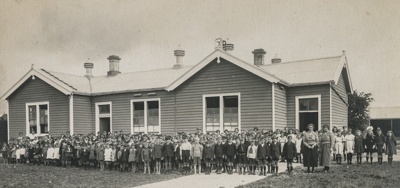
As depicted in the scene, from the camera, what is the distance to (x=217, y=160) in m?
14.4

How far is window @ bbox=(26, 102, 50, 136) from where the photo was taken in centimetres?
2331

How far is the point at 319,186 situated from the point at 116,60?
19.4 m

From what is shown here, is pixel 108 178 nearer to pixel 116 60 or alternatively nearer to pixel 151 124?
pixel 151 124

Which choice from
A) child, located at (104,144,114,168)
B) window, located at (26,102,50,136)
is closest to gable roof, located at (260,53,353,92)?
child, located at (104,144,114,168)

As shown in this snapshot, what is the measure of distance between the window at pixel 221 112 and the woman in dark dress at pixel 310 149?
17.5ft

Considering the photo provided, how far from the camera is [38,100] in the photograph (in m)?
23.5

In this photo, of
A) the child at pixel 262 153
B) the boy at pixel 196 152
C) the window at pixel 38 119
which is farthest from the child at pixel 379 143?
the window at pixel 38 119

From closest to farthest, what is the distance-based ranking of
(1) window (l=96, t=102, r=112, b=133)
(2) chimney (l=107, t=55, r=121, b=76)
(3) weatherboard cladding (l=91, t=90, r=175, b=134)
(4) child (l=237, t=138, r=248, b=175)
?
1. (4) child (l=237, t=138, r=248, b=175)
2. (3) weatherboard cladding (l=91, t=90, r=175, b=134)
3. (1) window (l=96, t=102, r=112, b=133)
4. (2) chimney (l=107, t=55, r=121, b=76)

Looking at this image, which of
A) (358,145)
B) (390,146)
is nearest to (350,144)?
(358,145)

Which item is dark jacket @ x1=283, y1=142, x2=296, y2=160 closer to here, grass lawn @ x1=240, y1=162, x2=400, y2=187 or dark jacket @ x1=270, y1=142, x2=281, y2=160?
dark jacket @ x1=270, y1=142, x2=281, y2=160

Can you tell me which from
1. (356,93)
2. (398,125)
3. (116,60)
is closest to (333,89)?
(116,60)

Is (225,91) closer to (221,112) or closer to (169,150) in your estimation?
(221,112)

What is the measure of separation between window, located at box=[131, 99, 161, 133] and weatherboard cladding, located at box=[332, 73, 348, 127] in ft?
28.6

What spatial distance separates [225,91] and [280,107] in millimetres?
2618
